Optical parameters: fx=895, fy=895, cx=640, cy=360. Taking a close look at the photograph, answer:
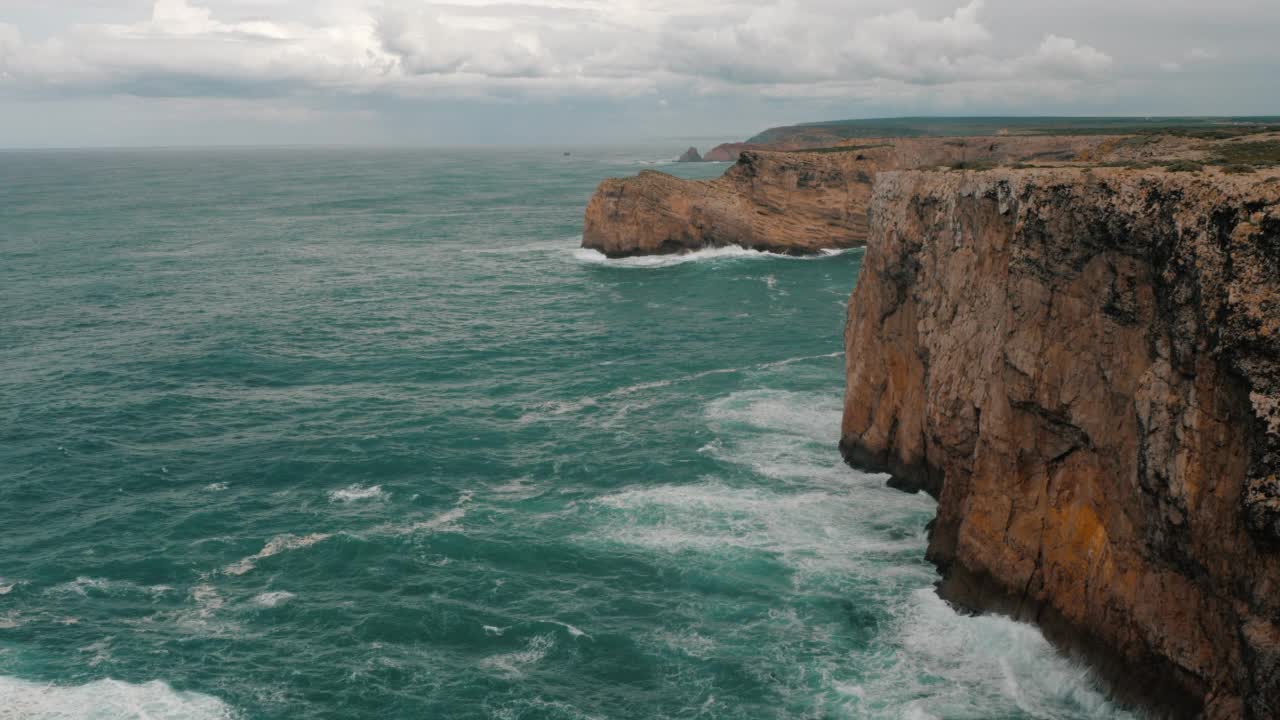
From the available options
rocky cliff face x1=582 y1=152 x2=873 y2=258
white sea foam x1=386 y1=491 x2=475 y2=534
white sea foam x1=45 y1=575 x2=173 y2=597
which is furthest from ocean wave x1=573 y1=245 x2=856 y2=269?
white sea foam x1=45 y1=575 x2=173 y2=597

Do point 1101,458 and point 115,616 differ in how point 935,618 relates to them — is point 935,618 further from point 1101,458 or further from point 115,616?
point 115,616

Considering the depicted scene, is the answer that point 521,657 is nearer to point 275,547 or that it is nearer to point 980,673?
point 275,547

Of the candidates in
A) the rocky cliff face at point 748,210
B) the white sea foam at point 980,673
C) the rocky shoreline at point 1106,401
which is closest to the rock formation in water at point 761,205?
the rocky cliff face at point 748,210

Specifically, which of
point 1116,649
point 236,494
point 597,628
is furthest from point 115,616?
point 1116,649

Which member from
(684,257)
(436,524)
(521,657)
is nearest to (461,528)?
(436,524)

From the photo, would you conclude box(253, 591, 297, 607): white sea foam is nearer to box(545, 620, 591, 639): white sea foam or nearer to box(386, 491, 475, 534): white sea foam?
box(386, 491, 475, 534): white sea foam

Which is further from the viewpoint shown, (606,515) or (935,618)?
(606,515)

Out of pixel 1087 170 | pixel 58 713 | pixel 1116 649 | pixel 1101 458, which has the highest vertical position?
pixel 1087 170

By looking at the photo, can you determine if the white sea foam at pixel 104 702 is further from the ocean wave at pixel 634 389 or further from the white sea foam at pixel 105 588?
the ocean wave at pixel 634 389
